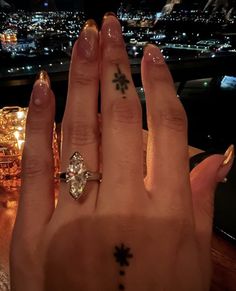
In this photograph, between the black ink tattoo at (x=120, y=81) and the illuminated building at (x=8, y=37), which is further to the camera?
the illuminated building at (x=8, y=37)

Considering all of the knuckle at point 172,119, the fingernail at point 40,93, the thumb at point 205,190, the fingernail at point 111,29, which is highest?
the fingernail at point 111,29

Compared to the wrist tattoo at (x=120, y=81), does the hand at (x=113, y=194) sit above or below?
below

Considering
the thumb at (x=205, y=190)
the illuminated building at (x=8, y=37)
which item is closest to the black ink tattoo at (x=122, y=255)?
the thumb at (x=205, y=190)

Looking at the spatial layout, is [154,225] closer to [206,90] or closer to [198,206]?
[198,206]

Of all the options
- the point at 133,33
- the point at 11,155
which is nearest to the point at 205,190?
the point at 11,155

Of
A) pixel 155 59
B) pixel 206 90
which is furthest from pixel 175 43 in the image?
pixel 155 59

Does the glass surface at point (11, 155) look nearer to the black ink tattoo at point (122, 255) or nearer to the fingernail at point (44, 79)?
the fingernail at point (44, 79)

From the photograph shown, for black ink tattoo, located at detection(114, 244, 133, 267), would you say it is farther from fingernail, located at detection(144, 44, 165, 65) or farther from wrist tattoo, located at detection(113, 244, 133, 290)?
fingernail, located at detection(144, 44, 165, 65)

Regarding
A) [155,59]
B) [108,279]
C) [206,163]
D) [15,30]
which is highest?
[15,30]
